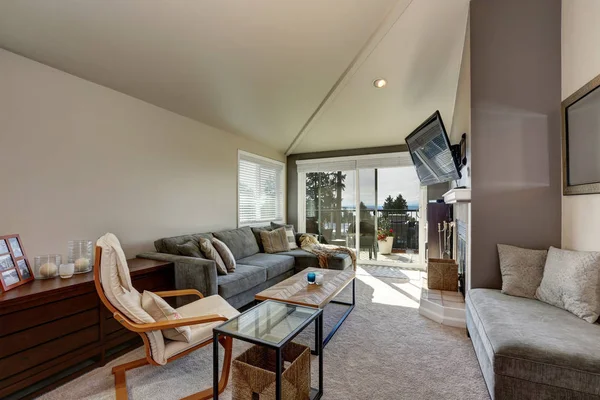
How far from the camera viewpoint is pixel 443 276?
3.27 meters

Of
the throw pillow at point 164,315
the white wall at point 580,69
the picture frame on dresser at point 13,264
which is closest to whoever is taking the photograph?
the throw pillow at point 164,315

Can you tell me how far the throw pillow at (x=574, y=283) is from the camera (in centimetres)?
176

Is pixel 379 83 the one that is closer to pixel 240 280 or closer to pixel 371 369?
pixel 240 280

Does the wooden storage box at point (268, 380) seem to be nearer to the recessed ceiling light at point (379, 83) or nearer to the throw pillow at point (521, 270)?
the throw pillow at point (521, 270)

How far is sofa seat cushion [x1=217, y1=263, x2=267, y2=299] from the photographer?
2754mm

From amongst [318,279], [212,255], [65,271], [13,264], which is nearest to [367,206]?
[318,279]

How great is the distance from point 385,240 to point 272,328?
4250 millimetres

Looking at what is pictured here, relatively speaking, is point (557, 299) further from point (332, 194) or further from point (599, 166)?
point (332, 194)

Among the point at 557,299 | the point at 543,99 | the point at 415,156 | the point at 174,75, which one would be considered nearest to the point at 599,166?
the point at 543,99

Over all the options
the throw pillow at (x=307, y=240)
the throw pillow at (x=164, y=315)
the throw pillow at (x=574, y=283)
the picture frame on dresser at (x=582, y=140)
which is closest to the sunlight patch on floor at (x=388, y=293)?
the throw pillow at (x=307, y=240)

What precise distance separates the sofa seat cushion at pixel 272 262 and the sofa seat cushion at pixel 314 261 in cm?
12

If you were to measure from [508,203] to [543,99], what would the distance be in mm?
940

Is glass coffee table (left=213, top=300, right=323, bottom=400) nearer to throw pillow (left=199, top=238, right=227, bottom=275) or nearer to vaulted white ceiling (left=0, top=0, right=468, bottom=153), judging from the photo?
throw pillow (left=199, top=238, right=227, bottom=275)

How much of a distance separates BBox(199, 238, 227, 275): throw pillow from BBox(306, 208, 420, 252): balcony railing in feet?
10.2
